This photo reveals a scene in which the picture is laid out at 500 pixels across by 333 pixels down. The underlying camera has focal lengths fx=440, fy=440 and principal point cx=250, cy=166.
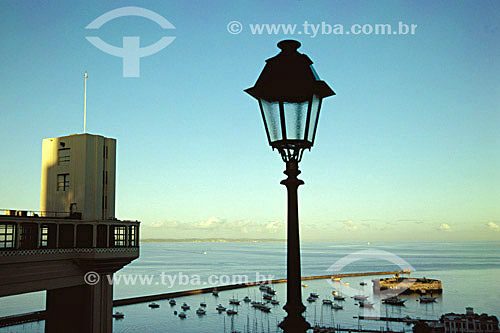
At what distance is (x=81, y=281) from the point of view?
2358 centimetres

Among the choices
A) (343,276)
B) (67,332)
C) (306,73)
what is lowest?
(343,276)

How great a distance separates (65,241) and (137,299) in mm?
60975

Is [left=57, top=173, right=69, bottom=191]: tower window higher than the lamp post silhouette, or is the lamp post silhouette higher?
[left=57, top=173, right=69, bottom=191]: tower window

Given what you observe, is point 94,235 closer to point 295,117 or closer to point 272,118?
point 272,118

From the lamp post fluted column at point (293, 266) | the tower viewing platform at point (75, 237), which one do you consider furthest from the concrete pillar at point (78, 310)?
the lamp post fluted column at point (293, 266)

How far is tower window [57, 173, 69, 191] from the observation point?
25.2 meters

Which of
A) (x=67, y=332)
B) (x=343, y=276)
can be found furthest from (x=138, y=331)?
(x=343, y=276)

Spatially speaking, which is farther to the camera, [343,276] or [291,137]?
[343,276]

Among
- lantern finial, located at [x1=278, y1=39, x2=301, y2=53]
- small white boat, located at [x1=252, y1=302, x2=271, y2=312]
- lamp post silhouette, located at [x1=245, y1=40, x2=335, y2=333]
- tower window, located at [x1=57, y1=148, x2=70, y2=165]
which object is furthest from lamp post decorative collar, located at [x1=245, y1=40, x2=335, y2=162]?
small white boat, located at [x1=252, y1=302, x2=271, y2=312]

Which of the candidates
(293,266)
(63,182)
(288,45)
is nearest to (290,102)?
(288,45)

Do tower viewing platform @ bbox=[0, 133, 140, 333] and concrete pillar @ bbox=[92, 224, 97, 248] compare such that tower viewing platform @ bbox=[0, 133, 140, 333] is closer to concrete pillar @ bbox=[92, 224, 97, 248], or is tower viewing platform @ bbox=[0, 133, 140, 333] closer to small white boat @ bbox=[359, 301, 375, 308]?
concrete pillar @ bbox=[92, 224, 97, 248]

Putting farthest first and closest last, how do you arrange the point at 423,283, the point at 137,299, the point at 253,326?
1. the point at 423,283
2. the point at 137,299
3. the point at 253,326

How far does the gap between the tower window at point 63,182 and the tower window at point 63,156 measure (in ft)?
2.31

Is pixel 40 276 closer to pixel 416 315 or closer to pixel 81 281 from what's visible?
pixel 81 281
